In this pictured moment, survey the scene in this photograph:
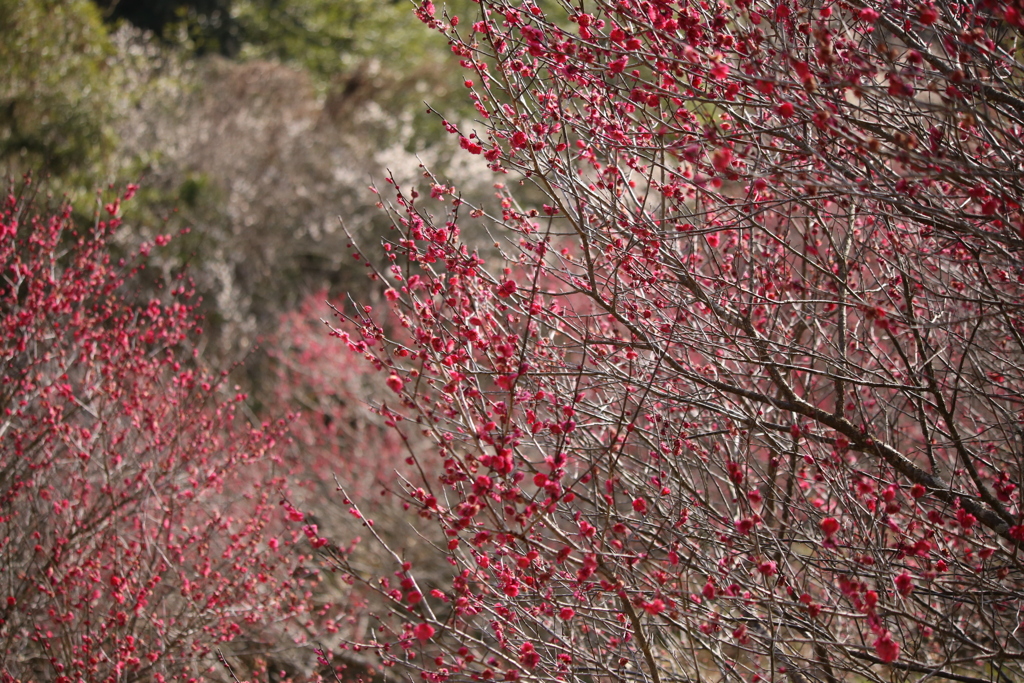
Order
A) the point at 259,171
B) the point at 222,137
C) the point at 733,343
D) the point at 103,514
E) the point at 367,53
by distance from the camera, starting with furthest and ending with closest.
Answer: the point at 367,53 < the point at 259,171 < the point at 222,137 < the point at 103,514 < the point at 733,343

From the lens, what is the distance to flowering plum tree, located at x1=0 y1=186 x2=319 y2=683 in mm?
4203

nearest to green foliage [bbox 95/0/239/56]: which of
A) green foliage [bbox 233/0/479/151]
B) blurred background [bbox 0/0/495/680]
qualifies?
blurred background [bbox 0/0/495/680]

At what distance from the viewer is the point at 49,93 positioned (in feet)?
36.0

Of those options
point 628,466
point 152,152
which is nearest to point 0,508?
point 628,466

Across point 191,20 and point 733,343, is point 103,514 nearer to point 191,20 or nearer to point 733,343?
point 733,343

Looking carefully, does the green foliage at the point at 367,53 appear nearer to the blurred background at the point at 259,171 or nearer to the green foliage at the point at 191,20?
the blurred background at the point at 259,171

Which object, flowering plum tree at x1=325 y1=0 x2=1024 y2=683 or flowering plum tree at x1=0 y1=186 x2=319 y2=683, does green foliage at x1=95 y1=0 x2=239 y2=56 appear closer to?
flowering plum tree at x1=0 y1=186 x2=319 y2=683

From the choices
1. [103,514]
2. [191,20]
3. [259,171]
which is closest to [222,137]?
[259,171]

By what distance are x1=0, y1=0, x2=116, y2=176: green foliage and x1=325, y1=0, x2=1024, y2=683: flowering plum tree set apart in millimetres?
9110

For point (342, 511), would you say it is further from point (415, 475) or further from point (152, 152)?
point (152, 152)

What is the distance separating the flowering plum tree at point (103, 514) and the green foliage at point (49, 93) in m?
6.05

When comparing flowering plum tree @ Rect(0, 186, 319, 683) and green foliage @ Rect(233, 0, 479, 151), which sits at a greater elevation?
green foliage @ Rect(233, 0, 479, 151)

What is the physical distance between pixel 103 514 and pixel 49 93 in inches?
330

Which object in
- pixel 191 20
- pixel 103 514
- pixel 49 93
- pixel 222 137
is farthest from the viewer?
pixel 191 20
